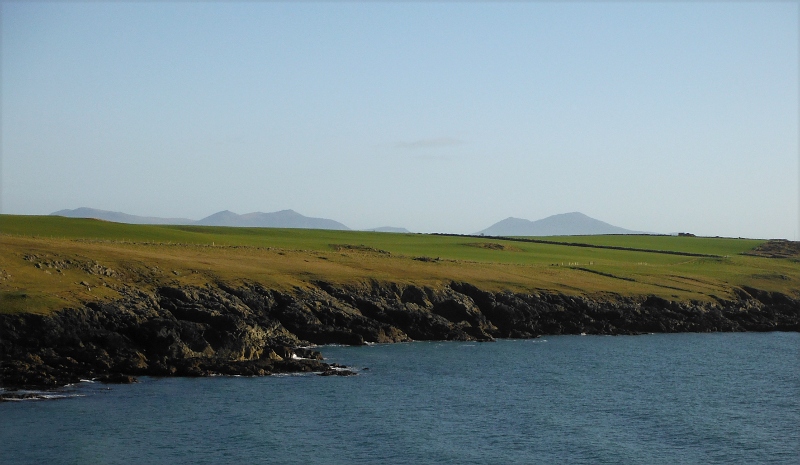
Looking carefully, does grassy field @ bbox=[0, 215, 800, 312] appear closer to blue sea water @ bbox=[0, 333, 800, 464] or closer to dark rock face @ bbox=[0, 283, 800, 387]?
dark rock face @ bbox=[0, 283, 800, 387]

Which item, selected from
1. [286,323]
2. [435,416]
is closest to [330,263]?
[286,323]

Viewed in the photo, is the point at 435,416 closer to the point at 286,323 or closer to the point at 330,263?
the point at 286,323

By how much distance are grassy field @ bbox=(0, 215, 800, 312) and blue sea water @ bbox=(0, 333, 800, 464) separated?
16.9m

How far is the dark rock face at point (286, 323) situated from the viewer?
63.2 m

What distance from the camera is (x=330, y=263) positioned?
3942 inches

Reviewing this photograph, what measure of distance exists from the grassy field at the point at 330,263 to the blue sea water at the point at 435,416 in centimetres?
1694

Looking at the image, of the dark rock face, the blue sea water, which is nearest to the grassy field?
the dark rock face

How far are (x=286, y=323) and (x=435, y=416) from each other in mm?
28896

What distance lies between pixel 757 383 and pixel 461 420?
27.8m

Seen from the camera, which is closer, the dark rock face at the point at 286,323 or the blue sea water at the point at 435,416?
the blue sea water at the point at 435,416

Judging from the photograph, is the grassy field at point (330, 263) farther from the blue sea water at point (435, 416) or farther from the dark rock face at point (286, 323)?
the blue sea water at point (435, 416)

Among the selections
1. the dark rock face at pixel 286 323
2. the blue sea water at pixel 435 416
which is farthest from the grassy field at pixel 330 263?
the blue sea water at pixel 435 416

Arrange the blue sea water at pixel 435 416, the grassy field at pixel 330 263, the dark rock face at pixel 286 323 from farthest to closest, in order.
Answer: the grassy field at pixel 330 263 < the dark rock face at pixel 286 323 < the blue sea water at pixel 435 416

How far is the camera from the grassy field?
75.7 meters
